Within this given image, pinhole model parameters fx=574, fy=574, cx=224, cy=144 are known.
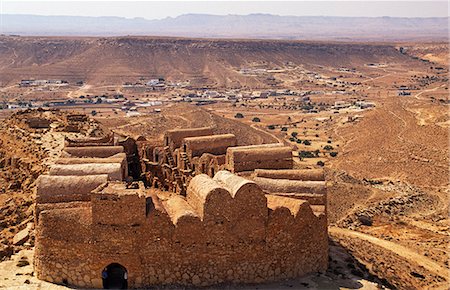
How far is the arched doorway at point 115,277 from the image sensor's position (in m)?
18.0

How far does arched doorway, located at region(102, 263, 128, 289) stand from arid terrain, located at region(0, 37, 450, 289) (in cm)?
224

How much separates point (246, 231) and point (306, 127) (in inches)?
2349

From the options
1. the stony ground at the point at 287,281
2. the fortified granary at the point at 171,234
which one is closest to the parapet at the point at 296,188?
the fortified granary at the point at 171,234

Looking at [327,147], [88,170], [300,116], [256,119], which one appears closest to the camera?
[88,170]

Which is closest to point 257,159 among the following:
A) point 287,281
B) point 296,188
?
point 296,188

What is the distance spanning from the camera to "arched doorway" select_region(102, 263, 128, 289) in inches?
709

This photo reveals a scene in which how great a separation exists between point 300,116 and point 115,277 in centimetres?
7195

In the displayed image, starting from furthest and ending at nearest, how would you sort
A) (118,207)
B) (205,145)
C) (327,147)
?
(327,147) < (205,145) < (118,207)

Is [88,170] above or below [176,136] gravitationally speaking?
above

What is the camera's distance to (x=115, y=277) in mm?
18719

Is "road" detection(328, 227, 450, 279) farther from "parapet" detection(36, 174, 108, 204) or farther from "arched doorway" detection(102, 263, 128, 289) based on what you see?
"parapet" detection(36, 174, 108, 204)

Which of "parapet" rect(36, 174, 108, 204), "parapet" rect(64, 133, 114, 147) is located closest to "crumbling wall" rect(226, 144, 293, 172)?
"parapet" rect(36, 174, 108, 204)

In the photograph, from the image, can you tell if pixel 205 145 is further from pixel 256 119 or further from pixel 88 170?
pixel 256 119

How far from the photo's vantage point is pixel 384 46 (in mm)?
192000
